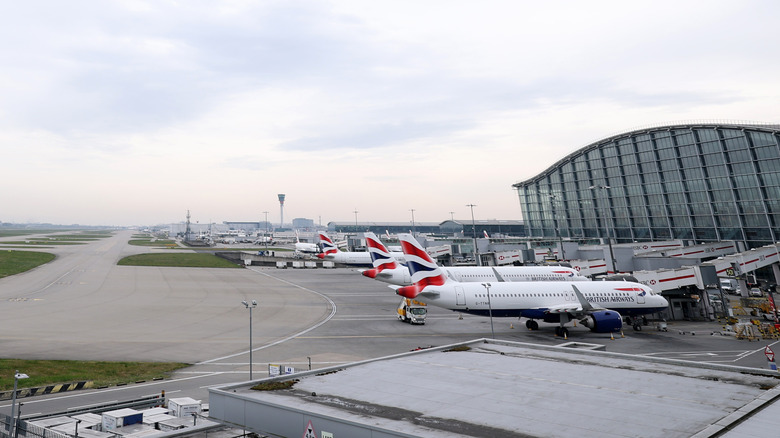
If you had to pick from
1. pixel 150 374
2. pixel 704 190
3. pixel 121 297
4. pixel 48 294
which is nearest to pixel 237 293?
pixel 121 297

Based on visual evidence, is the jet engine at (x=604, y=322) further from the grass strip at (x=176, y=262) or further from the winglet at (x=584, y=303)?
the grass strip at (x=176, y=262)

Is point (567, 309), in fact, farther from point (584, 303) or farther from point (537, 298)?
point (537, 298)

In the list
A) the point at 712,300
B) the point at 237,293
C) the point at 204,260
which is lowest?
the point at 712,300

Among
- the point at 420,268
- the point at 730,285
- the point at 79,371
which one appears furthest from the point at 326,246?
the point at 730,285

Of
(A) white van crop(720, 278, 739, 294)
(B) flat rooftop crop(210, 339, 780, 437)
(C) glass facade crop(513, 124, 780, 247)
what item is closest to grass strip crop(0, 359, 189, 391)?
(B) flat rooftop crop(210, 339, 780, 437)

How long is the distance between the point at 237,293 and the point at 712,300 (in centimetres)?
6632

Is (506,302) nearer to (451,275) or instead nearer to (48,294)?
(451,275)

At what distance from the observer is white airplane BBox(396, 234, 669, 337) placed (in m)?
43.6

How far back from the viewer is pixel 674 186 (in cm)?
10656

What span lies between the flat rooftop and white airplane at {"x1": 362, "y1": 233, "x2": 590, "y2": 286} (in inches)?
1578

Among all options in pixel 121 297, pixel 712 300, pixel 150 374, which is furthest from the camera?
pixel 121 297

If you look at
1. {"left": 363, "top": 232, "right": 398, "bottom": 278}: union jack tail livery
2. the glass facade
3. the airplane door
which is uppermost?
the glass facade

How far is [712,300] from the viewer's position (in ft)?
180

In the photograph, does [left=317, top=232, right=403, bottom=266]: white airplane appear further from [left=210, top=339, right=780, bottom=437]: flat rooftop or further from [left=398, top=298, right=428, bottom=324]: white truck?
[left=210, top=339, right=780, bottom=437]: flat rooftop
